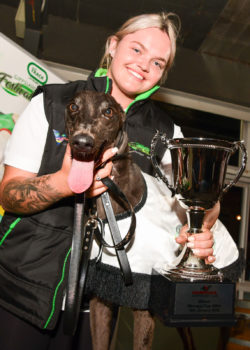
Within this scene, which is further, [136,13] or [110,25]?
[110,25]

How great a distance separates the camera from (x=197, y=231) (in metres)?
0.96

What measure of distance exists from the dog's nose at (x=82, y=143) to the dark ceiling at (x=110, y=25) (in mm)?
2997

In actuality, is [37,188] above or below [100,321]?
above

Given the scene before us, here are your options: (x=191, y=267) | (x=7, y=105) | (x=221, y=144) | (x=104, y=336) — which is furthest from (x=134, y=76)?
(x=7, y=105)

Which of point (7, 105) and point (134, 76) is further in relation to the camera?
point (7, 105)

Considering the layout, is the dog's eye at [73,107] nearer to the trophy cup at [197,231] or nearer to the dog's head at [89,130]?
the dog's head at [89,130]

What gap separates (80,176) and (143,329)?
0.58 m

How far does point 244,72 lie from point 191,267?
3.88m

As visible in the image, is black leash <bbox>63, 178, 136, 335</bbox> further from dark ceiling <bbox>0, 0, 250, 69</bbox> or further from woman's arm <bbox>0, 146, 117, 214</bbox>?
dark ceiling <bbox>0, 0, 250, 69</bbox>

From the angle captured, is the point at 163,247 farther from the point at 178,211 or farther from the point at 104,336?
the point at 104,336

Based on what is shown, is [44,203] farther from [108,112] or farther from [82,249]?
[108,112]

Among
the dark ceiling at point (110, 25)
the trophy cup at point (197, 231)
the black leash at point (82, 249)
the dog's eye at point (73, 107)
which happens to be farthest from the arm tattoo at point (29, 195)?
the dark ceiling at point (110, 25)

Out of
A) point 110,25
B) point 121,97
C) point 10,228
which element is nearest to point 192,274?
point 10,228

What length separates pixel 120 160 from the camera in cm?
107
